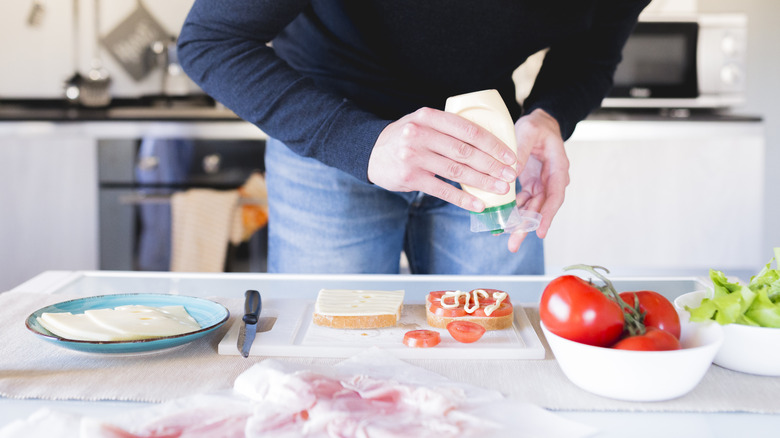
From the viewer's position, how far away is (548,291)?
0.71 m

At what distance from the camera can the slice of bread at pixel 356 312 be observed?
821 millimetres

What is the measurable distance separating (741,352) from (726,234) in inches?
79.3

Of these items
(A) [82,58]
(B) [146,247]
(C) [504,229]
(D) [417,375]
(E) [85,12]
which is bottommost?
(B) [146,247]

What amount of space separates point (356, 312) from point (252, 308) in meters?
0.13

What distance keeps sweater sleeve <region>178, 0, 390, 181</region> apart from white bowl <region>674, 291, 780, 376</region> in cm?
48

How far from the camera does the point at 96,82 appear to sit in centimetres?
298

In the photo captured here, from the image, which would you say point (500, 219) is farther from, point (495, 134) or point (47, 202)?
point (47, 202)

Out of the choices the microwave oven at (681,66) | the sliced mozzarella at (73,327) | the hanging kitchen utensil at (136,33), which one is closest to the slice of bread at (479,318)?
the sliced mozzarella at (73,327)

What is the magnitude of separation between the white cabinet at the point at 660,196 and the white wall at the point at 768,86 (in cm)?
46

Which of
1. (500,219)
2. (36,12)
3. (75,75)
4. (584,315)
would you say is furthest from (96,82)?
(584,315)

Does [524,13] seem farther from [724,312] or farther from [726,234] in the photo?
[726,234]

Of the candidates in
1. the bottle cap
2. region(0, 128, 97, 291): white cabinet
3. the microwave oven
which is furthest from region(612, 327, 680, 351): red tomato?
region(0, 128, 97, 291): white cabinet

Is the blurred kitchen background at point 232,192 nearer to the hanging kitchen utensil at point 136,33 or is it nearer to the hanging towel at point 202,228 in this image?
the hanging towel at point 202,228

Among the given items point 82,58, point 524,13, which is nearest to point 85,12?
point 82,58
